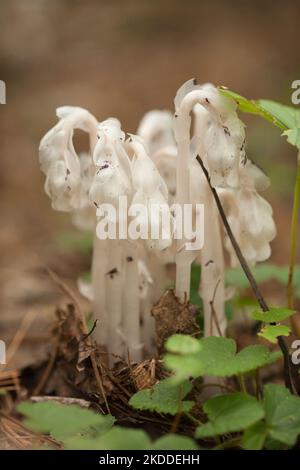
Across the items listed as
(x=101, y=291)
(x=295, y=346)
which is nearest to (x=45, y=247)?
(x=101, y=291)

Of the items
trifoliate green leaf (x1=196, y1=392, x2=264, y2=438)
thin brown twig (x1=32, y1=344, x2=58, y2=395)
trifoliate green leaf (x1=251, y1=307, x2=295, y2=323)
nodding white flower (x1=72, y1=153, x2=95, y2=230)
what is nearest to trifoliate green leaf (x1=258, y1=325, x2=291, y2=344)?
trifoliate green leaf (x1=251, y1=307, x2=295, y2=323)

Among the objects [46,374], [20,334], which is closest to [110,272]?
[46,374]

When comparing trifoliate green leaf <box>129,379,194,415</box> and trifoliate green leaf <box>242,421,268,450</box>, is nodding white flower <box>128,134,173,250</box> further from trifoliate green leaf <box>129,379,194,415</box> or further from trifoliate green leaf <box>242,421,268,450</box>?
trifoliate green leaf <box>242,421,268,450</box>

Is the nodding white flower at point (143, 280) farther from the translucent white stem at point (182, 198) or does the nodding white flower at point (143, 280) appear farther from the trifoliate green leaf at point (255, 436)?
the trifoliate green leaf at point (255, 436)

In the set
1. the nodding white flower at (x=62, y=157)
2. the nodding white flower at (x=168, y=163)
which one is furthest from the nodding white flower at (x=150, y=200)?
the nodding white flower at (x=168, y=163)

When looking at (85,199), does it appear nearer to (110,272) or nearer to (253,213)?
(110,272)

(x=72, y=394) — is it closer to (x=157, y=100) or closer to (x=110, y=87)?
(x=157, y=100)
